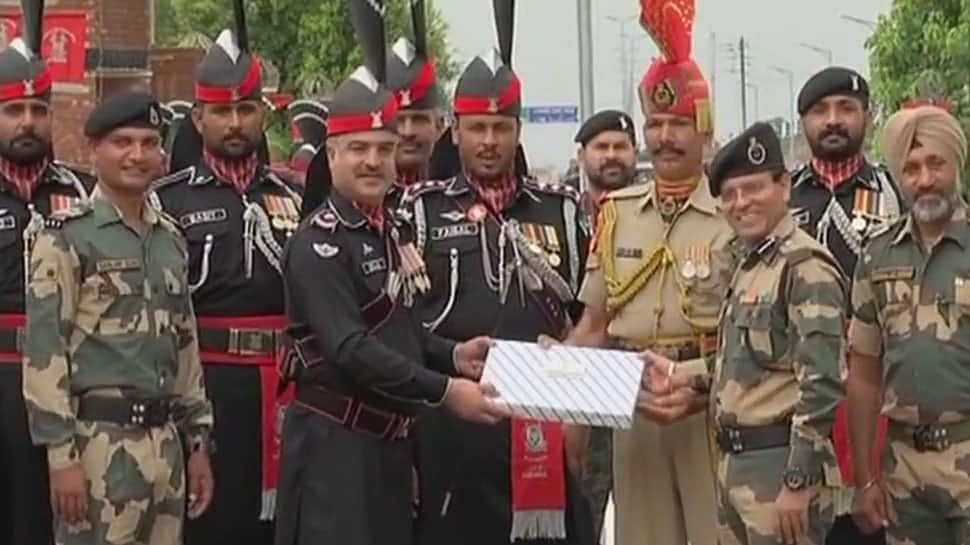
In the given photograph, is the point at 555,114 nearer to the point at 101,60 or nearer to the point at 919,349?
the point at 101,60

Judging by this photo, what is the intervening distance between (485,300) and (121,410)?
151cm

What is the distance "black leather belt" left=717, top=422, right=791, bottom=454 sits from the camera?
5.87 meters

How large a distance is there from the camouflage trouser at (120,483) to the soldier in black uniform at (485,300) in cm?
113

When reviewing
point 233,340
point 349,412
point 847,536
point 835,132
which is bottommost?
point 847,536

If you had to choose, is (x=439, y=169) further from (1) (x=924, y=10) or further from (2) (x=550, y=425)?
(1) (x=924, y=10)

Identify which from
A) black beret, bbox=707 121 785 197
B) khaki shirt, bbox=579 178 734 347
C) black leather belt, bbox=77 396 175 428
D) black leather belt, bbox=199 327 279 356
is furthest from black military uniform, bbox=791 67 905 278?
black leather belt, bbox=77 396 175 428

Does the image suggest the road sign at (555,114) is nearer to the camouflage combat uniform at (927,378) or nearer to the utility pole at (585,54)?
the utility pole at (585,54)

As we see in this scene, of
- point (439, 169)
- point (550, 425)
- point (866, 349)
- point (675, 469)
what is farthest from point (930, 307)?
point (439, 169)

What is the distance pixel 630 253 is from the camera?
22.4ft

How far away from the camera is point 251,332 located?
7.39 meters

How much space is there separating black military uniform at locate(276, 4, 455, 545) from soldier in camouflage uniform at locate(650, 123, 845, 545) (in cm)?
97

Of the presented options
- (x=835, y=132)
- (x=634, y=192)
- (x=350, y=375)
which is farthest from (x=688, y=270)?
(x=350, y=375)

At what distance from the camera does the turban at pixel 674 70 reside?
22.1 ft

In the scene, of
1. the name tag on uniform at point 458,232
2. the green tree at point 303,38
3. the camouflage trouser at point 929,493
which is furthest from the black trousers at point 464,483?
the green tree at point 303,38
